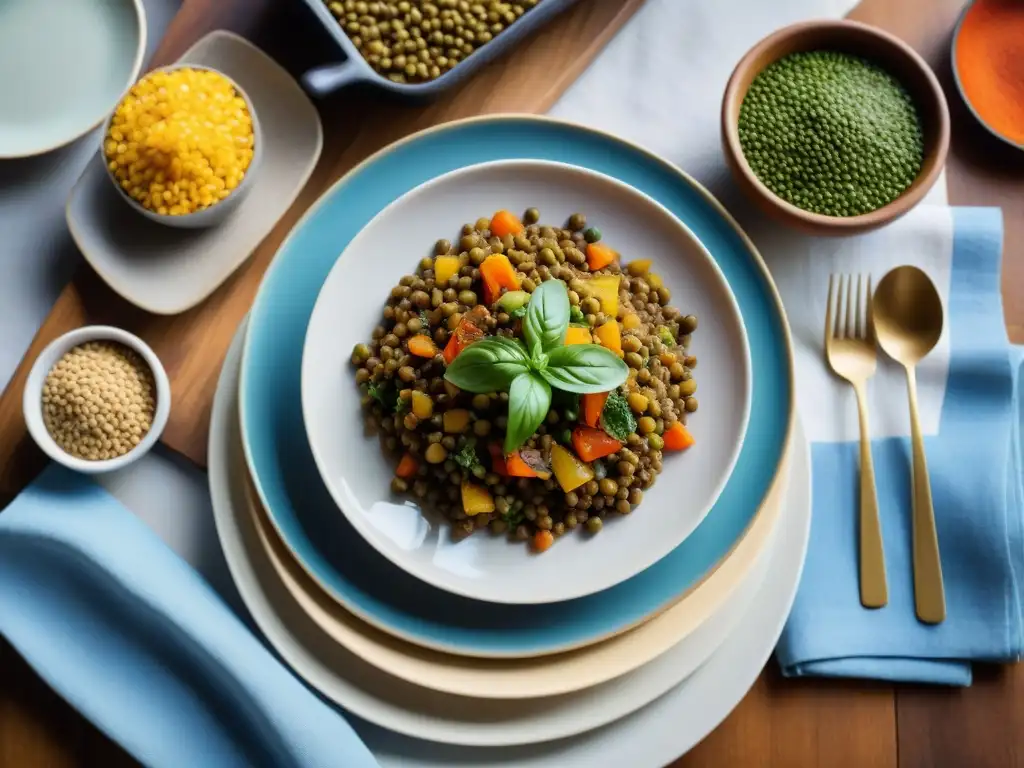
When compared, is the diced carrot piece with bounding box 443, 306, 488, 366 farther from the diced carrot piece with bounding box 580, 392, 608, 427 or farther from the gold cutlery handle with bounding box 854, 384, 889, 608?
the gold cutlery handle with bounding box 854, 384, 889, 608

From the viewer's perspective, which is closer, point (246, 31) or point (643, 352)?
point (643, 352)

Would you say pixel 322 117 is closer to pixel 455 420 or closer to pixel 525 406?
pixel 455 420

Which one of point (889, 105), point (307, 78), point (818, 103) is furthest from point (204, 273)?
point (889, 105)

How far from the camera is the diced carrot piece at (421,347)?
2230 millimetres

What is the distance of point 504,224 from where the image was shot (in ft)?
7.75

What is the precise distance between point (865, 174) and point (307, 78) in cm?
152

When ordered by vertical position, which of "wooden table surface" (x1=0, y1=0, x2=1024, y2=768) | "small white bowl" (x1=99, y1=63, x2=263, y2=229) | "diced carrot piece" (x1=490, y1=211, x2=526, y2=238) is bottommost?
"wooden table surface" (x1=0, y1=0, x2=1024, y2=768)

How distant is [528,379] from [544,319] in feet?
0.47

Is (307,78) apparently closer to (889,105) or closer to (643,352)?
(643,352)

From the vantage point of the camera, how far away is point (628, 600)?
7.43 ft

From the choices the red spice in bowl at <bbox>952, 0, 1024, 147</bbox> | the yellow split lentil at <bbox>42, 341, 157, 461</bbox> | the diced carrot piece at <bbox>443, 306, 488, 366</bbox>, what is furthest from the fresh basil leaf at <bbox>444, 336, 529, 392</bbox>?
the red spice in bowl at <bbox>952, 0, 1024, 147</bbox>

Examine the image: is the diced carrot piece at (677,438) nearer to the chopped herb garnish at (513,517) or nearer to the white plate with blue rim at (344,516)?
the white plate with blue rim at (344,516)

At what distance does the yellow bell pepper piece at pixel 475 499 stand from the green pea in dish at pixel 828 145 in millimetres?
1171

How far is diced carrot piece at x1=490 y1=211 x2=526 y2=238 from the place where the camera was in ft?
7.75
